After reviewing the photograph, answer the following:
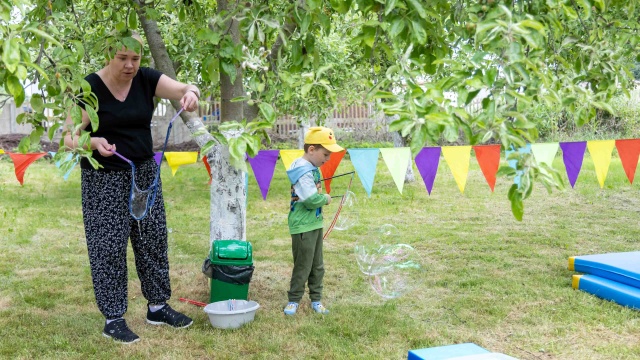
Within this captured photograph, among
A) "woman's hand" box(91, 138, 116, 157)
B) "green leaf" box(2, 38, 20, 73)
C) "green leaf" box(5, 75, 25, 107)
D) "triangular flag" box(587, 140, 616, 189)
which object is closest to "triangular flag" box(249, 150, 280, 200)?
"woman's hand" box(91, 138, 116, 157)

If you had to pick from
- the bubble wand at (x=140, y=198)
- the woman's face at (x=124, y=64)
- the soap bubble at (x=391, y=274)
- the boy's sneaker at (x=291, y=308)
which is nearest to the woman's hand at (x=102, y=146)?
the bubble wand at (x=140, y=198)

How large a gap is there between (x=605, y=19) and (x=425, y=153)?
338 cm

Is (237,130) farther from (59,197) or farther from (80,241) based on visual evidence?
(59,197)

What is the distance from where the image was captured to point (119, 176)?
3.82 meters

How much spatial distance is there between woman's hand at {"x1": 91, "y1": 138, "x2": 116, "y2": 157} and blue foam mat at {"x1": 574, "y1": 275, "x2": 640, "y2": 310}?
12.1ft

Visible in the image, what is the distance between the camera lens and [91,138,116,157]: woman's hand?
354 centimetres

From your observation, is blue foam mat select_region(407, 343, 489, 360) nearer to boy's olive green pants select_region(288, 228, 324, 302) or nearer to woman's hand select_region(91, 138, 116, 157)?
boy's olive green pants select_region(288, 228, 324, 302)

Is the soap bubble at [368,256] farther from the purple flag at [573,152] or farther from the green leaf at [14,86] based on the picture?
the green leaf at [14,86]

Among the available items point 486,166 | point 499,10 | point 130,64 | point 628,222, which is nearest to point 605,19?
point 499,10

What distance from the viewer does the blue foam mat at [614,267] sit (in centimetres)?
476

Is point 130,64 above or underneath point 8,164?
above

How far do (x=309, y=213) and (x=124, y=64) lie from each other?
1592 millimetres

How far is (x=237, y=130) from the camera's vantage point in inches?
105

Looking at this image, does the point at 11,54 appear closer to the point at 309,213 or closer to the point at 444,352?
the point at 444,352
